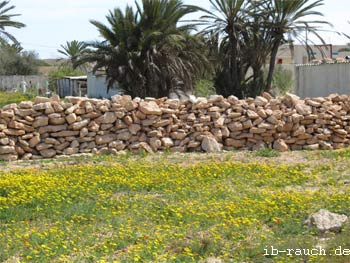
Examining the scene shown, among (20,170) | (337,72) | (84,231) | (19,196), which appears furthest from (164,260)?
(337,72)

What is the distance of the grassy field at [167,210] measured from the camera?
5.66 metres

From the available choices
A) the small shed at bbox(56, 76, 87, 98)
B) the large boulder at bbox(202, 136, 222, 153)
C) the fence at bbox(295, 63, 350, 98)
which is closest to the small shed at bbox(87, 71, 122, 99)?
the small shed at bbox(56, 76, 87, 98)

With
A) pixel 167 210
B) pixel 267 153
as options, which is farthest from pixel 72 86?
pixel 167 210

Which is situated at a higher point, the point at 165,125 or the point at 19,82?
the point at 19,82

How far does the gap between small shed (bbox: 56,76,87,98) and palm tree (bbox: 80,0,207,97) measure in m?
16.6

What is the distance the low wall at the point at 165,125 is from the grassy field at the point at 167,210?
1519 mm

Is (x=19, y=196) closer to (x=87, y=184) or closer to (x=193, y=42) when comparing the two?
(x=87, y=184)

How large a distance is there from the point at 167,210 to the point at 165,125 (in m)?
6.17

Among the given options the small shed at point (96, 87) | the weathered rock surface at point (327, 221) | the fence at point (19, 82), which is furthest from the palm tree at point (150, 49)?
the fence at point (19, 82)

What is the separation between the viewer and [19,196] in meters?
7.71

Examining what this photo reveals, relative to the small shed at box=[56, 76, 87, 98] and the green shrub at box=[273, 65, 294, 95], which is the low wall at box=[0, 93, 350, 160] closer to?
the green shrub at box=[273, 65, 294, 95]

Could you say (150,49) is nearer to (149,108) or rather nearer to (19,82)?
(149,108)

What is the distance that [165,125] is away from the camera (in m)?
13.2

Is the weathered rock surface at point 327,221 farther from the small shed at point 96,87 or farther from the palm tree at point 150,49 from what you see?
the small shed at point 96,87
